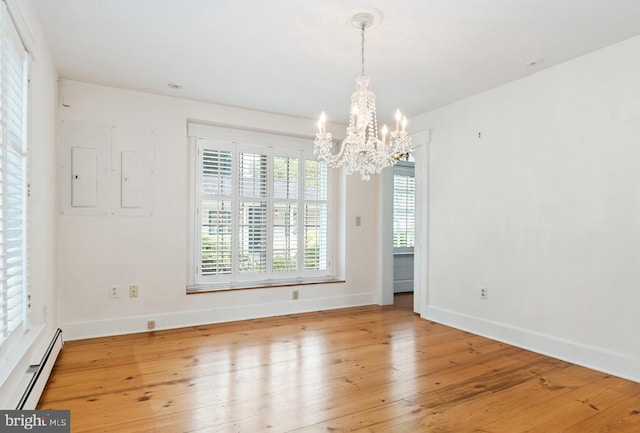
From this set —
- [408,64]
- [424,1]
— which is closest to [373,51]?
[408,64]

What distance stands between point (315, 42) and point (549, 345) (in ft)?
10.3

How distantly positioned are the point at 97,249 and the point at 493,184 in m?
3.96

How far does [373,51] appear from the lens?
2.89 meters

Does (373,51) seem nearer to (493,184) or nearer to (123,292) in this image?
(493,184)

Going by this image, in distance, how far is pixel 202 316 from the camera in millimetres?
4105

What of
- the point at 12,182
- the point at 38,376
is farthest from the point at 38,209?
the point at 38,376

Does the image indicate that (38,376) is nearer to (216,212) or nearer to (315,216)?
(216,212)

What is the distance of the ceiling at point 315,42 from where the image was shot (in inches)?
91.9

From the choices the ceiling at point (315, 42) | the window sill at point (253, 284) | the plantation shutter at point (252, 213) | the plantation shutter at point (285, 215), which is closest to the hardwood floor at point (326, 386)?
the window sill at point (253, 284)

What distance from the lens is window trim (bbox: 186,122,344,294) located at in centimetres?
426

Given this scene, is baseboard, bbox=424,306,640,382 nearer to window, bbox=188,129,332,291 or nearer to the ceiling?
window, bbox=188,129,332,291

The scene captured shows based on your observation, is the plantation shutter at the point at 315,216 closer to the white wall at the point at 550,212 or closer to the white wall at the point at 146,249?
the white wall at the point at 146,249

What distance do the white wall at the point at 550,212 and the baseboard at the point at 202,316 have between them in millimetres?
1310

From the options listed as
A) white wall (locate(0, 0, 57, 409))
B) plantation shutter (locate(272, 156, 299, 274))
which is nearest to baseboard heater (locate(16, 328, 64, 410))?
white wall (locate(0, 0, 57, 409))
